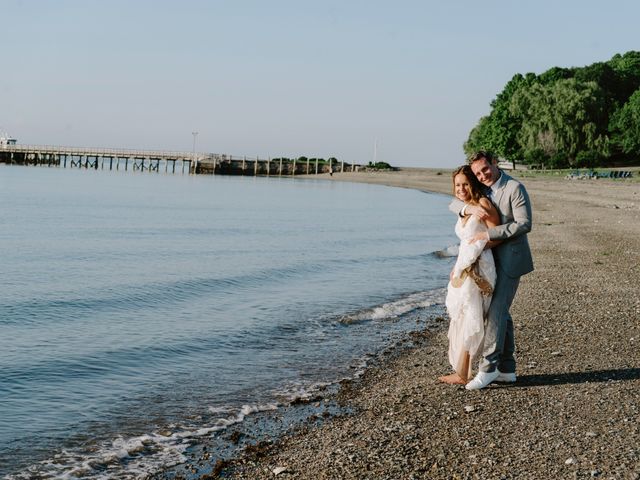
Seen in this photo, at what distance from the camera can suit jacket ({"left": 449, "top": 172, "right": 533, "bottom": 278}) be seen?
277 inches

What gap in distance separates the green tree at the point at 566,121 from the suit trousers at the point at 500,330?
231 ft

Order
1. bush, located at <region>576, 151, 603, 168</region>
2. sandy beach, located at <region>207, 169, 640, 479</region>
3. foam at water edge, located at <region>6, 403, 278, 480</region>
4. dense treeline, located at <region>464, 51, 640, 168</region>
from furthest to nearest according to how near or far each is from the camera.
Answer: dense treeline, located at <region>464, 51, 640, 168</region>
bush, located at <region>576, 151, 603, 168</region>
foam at water edge, located at <region>6, 403, 278, 480</region>
sandy beach, located at <region>207, 169, 640, 479</region>

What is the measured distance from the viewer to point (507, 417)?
21.3 feet

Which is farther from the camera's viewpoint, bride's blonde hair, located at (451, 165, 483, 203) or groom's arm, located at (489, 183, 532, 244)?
bride's blonde hair, located at (451, 165, 483, 203)

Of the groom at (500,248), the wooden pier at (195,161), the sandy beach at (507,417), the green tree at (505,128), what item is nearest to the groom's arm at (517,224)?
the groom at (500,248)

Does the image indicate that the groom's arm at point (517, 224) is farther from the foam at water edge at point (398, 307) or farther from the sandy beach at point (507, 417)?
the foam at water edge at point (398, 307)

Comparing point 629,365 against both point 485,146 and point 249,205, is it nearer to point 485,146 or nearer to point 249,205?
point 249,205

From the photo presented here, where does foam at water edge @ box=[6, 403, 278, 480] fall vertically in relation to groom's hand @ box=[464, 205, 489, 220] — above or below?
below

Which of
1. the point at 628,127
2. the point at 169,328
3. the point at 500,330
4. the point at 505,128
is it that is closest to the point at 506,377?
the point at 500,330

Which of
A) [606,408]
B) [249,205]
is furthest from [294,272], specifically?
[249,205]

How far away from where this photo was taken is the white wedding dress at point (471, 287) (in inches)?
280

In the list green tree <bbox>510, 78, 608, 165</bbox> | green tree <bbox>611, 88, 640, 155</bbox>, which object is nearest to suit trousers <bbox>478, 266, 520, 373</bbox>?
green tree <bbox>510, 78, 608, 165</bbox>

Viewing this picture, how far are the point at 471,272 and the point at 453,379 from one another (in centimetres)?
119

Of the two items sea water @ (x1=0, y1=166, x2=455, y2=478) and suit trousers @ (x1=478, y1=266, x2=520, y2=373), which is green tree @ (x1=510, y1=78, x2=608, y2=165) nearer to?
sea water @ (x1=0, y1=166, x2=455, y2=478)
